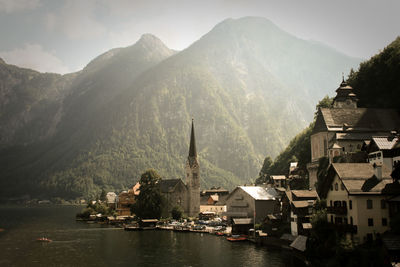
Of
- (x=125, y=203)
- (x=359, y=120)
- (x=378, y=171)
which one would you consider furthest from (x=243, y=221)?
(x=125, y=203)

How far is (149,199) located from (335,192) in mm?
82840

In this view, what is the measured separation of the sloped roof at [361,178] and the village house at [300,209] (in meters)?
17.6

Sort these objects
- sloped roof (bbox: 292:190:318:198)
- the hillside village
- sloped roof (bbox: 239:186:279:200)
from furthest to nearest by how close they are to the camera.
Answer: sloped roof (bbox: 239:186:279:200)
sloped roof (bbox: 292:190:318:198)
the hillside village

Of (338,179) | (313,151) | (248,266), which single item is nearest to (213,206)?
(313,151)

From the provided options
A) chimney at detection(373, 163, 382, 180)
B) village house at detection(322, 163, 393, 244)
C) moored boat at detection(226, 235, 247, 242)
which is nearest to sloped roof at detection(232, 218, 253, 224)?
moored boat at detection(226, 235, 247, 242)

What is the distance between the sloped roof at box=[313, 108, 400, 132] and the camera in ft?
297

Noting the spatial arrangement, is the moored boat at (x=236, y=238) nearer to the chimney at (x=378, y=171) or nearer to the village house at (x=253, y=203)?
the village house at (x=253, y=203)

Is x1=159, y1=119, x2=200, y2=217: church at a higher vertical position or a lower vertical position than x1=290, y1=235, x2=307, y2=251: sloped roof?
higher

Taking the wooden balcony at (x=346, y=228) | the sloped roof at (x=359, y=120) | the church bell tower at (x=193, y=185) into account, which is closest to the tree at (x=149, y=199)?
the church bell tower at (x=193, y=185)

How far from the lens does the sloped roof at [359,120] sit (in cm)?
9050

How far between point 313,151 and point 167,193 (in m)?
73.6

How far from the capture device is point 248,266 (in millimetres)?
63312

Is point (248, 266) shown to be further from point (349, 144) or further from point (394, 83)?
point (394, 83)

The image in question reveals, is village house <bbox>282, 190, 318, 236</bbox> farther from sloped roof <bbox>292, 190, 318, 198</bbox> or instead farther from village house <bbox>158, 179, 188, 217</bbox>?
village house <bbox>158, 179, 188, 217</bbox>
